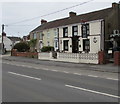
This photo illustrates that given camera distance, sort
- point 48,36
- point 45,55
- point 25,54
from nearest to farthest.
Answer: point 45,55 → point 25,54 → point 48,36

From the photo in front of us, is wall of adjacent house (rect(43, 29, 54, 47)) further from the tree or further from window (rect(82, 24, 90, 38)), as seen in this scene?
window (rect(82, 24, 90, 38))

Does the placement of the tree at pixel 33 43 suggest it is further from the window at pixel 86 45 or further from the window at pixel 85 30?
the window at pixel 86 45

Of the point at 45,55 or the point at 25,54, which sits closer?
the point at 45,55

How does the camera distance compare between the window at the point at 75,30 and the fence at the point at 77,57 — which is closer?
the fence at the point at 77,57

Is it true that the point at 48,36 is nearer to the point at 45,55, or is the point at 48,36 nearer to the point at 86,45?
the point at 86,45

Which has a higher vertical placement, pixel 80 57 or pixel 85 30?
pixel 85 30

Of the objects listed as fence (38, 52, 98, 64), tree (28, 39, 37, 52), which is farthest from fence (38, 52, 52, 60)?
tree (28, 39, 37, 52)

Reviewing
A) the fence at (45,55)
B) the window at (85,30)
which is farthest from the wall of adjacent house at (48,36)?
the fence at (45,55)

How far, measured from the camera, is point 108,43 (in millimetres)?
33281

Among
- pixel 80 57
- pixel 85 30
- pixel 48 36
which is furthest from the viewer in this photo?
pixel 48 36

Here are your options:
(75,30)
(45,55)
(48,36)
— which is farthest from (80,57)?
(48,36)

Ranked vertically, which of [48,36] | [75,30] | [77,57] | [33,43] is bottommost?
[77,57]

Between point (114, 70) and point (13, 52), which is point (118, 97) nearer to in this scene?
point (114, 70)

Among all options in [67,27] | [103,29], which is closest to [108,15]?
[103,29]
